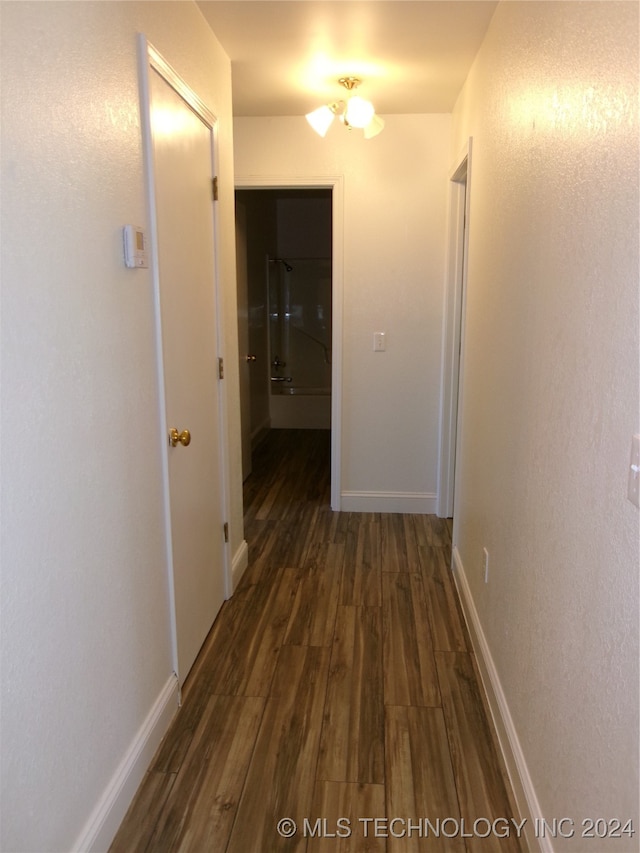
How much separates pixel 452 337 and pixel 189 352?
6.54ft

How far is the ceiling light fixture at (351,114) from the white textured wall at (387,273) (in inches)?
14.6

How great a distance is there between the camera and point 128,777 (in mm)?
1715

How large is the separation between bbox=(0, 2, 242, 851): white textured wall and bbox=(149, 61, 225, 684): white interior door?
5.8 inches

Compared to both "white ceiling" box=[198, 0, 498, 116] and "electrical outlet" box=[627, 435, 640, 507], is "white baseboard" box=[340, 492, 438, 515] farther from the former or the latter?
"electrical outlet" box=[627, 435, 640, 507]

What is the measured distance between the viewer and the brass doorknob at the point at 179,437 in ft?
6.76

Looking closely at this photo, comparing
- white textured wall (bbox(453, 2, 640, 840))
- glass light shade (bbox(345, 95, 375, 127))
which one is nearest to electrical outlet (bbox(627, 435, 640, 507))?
white textured wall (bbox(453, 2, 640, 840))

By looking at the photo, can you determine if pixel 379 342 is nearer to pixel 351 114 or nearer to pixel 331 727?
pixel 351 114

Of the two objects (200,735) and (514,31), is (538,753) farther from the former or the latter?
(514,31)

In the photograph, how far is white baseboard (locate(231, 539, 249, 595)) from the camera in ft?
9.81

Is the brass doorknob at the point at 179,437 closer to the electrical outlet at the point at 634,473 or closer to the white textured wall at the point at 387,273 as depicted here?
the electrical outlet at the point at 634,473

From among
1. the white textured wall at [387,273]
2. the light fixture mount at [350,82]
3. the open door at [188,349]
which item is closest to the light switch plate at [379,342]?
the white textured wall at [387,273]

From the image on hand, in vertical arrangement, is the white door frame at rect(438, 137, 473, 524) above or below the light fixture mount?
below

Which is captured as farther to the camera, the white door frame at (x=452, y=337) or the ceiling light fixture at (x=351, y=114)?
the white door frame at (x=452, y=337)

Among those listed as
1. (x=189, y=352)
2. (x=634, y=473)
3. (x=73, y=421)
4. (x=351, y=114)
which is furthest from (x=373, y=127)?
(x=634, y=473)
